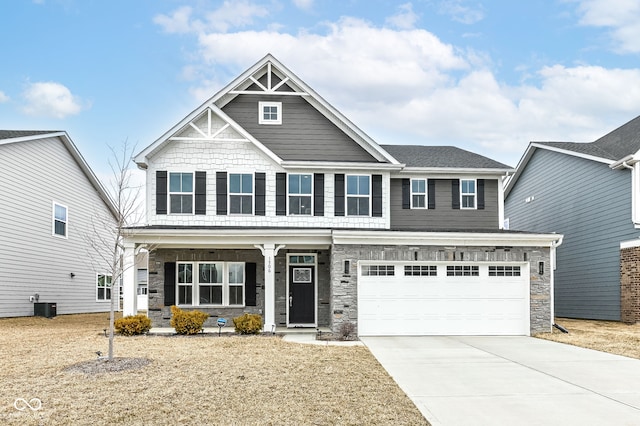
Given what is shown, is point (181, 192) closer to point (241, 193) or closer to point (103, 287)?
point (241, 193)

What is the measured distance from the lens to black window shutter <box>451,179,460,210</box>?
68.5 ft

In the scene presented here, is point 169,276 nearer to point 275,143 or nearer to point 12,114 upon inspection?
point 275,143

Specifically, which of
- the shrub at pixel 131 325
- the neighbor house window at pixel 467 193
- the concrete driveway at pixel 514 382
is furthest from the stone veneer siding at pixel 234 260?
the neighbor house window at pixel 467 193

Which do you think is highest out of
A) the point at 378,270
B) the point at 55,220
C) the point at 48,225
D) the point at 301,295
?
the point at 55,220

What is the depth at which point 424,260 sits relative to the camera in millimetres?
17312

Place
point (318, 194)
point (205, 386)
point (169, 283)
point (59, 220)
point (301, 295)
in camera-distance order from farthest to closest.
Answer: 1. point (59, 220)
2. point (318, 194)
3. point (301, 295)
4. point (169, 283)
5. point (205, 386)

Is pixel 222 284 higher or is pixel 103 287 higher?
pixel 222 284

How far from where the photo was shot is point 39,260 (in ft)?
77.8

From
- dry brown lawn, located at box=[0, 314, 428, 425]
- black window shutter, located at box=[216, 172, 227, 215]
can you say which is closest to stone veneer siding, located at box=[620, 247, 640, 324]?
dry brown lawn, located at box=[0, 314, 428, 425]

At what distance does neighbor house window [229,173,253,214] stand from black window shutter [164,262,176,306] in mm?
2571

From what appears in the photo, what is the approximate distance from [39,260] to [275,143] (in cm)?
1092

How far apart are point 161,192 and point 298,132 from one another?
194 inches

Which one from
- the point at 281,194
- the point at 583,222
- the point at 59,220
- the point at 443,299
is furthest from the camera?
the point at 59,220

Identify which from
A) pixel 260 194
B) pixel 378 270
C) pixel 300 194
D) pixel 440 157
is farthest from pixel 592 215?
pixel 260 194
